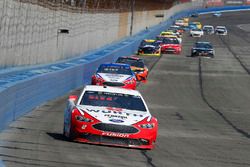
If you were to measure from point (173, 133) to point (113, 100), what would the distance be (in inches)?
118

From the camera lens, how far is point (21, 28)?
2561cm

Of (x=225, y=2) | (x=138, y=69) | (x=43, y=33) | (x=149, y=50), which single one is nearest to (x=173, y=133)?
(x=43, y=33)

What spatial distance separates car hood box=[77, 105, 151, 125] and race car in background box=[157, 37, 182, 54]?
47.0 m

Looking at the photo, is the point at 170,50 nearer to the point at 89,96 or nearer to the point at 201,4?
the point at 89,96

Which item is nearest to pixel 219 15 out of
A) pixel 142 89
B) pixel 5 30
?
pixel 142 89

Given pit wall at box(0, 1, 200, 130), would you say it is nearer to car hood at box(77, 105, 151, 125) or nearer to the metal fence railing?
car hood at box(77, 105, 151, 125)

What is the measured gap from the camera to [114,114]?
14578 mm

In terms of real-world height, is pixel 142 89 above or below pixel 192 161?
below

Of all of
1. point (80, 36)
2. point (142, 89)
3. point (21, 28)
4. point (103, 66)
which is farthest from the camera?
point (80, 36)

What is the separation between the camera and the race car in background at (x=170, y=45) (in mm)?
61906

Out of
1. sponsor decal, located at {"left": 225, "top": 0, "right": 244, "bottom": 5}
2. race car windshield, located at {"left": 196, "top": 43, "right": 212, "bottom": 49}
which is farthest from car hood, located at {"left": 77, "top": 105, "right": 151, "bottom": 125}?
sponsor decal, located at {"left": 225, "top": 0, "right": 244, "bottom": 5}

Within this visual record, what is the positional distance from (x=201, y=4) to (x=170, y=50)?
384 feet

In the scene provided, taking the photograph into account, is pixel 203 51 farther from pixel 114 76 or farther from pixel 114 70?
pixel 114 76

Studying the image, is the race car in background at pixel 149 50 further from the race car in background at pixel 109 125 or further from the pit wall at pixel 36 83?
the race car in background at pixel 109 125
